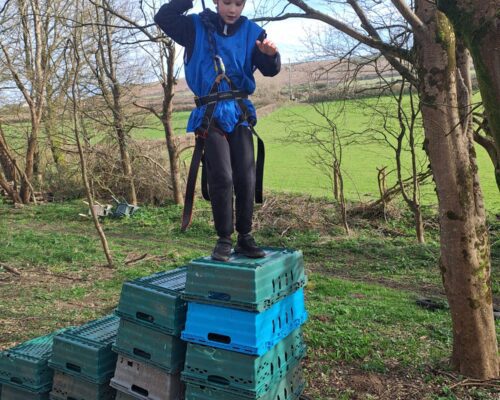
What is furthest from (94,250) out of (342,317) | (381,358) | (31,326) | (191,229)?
(381,358)

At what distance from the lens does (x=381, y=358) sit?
543cm

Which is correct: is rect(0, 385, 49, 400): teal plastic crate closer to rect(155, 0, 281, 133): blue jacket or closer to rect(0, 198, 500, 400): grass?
rect(0, 198, 500, 400): grass

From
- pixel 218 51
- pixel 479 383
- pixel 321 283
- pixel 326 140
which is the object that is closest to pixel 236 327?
pixel 218 51

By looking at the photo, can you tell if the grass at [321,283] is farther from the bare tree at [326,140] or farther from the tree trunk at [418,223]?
the bare tree at [326,140]

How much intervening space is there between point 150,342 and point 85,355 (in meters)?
0.65

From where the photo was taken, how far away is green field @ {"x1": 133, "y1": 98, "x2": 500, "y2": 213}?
52.6 feet

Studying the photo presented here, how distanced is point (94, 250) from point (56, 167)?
11336 millimetres

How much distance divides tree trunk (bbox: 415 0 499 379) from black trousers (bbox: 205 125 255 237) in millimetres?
2077

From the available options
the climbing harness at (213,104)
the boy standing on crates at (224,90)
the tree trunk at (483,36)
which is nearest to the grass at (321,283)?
the boy standing on crates at (224,90)

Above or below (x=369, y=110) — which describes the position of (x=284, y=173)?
below

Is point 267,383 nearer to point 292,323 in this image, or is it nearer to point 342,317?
point 292,323

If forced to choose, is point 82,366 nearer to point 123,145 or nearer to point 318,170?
point 123,145

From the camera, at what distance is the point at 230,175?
3523 millimetres

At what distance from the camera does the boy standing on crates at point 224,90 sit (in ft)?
11.5
